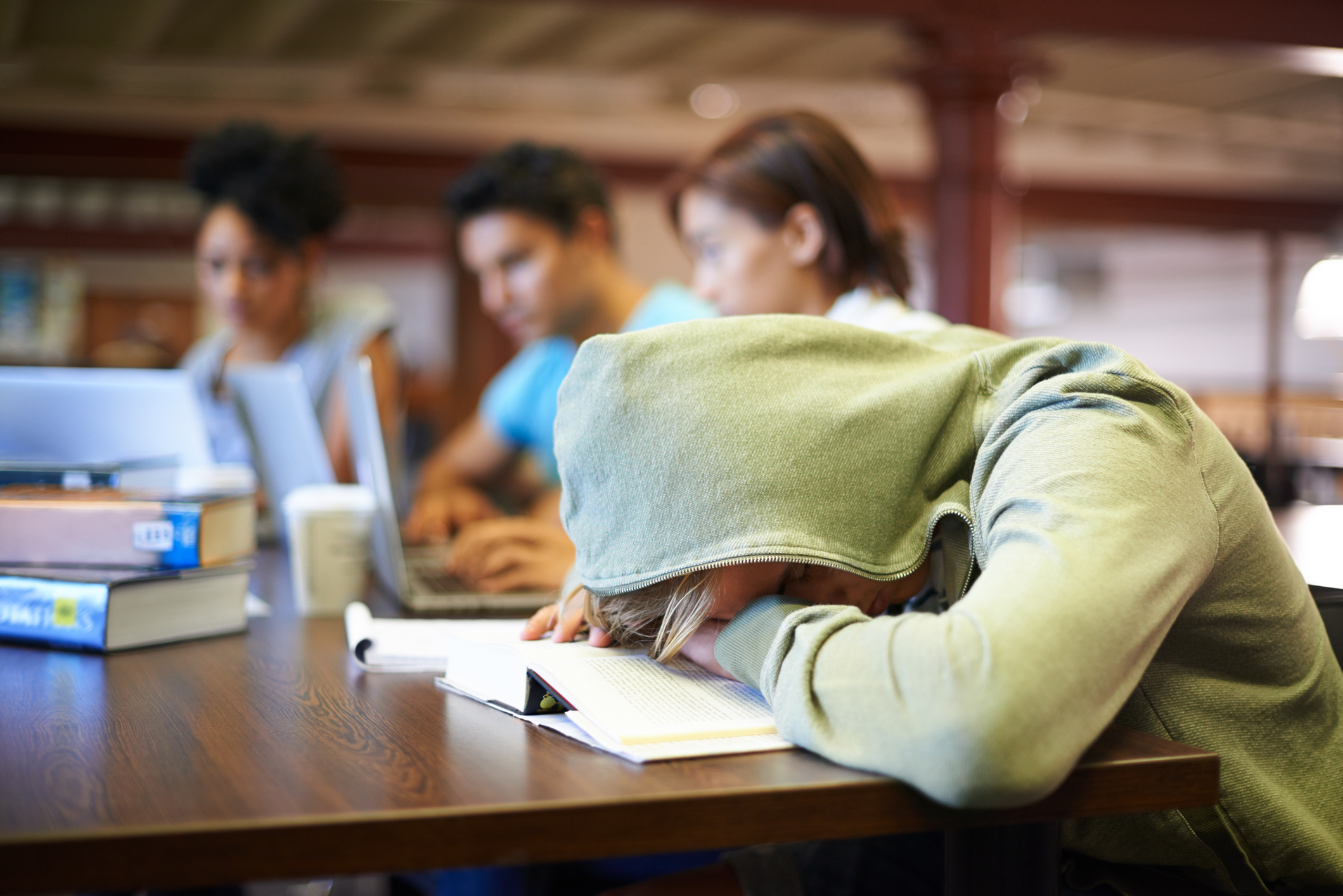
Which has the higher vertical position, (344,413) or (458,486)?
(344,413)

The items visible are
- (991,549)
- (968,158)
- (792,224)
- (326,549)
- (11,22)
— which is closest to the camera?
(991,549)

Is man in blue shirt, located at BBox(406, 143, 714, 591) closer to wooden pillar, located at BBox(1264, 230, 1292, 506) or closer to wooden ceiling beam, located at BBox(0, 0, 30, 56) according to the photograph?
wooden ceiling beam, located at BBox(0, 0, 30, 56)

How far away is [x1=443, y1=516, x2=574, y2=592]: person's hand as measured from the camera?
1457mm

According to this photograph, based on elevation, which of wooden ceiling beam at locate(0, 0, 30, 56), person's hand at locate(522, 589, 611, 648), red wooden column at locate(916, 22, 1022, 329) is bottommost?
person's hand at locate(522, 589, 611, 648)

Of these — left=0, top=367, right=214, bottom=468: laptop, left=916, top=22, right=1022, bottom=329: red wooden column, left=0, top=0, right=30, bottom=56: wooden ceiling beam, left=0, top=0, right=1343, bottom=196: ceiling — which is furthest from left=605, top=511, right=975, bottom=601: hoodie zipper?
left=0, top=0, right=30, bottom=56: wooden ceiling beam

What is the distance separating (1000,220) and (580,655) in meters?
3.77

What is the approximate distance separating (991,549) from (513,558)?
2.72ft

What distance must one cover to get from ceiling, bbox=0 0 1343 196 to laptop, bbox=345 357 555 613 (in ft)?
11.2

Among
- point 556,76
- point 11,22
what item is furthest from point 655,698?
point 556,76

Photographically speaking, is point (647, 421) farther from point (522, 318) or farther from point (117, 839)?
point (522, 318)

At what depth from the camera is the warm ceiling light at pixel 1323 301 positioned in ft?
24.9

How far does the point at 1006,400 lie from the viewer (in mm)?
856

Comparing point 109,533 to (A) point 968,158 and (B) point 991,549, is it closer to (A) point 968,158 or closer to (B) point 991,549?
(B) point 991,549

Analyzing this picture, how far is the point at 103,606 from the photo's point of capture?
42.5 inches
